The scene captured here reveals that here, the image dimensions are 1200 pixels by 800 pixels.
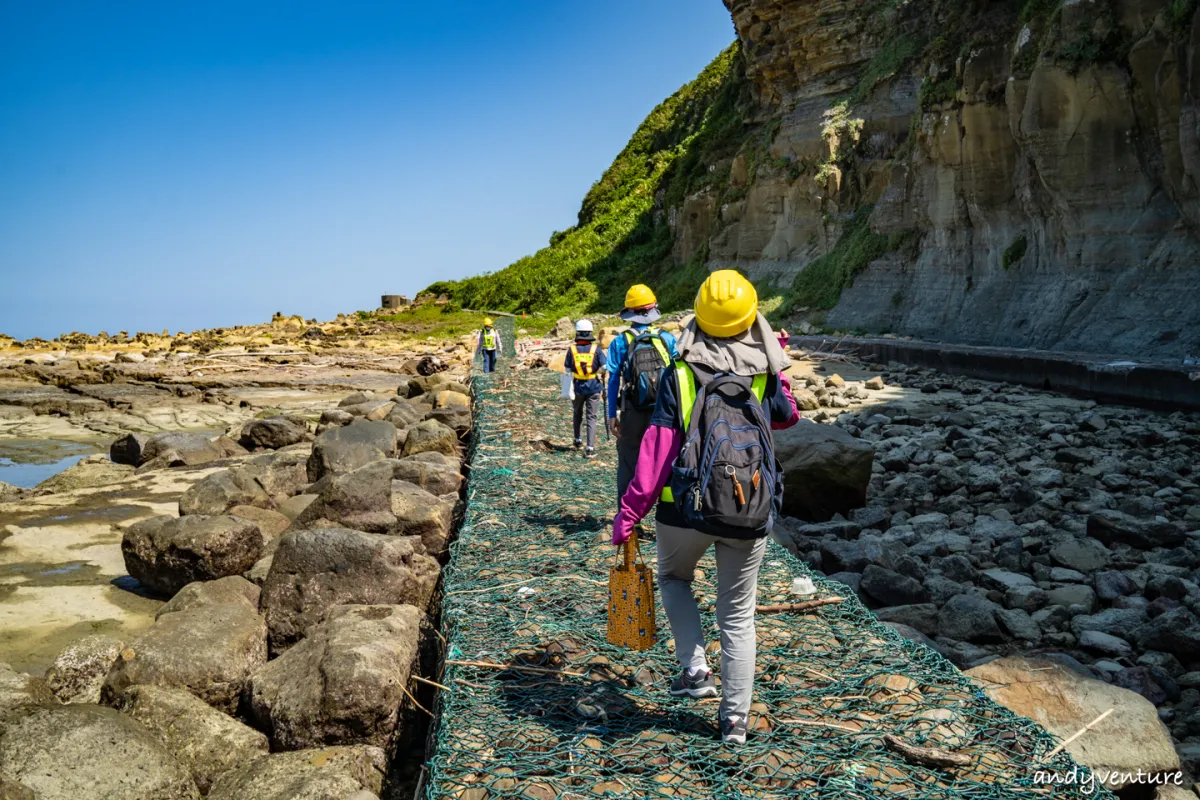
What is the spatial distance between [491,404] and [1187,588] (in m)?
10.2

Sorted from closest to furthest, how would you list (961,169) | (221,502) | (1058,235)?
(221,502) → (1058,235) → (961,169)

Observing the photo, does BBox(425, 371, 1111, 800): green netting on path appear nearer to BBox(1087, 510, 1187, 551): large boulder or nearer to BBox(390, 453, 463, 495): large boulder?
BBox(390, 453, 463, 495): large boulder

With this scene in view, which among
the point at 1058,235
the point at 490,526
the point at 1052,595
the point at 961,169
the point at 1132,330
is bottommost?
the point at 1052,595

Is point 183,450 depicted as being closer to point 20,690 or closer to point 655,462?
point 20,690

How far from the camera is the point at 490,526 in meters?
7.32

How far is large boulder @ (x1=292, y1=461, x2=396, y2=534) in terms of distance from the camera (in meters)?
7.69

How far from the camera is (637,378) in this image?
5555 mm

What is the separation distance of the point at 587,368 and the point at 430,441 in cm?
311

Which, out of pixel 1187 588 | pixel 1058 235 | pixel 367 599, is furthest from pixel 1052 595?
pixel 1058 235

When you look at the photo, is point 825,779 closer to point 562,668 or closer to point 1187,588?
point 562,668

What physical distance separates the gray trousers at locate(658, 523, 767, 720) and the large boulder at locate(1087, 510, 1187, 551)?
5.60 m

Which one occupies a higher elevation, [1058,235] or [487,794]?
[1058,235]

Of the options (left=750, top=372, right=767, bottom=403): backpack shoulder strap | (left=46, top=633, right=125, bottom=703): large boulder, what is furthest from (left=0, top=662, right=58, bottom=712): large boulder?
(left=750, top=372, right=767, bottom=403): backpack shoulder strap

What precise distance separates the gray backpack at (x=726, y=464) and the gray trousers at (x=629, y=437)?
2.15 meters
